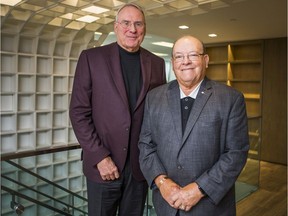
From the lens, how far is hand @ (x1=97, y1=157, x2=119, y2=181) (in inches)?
49.1

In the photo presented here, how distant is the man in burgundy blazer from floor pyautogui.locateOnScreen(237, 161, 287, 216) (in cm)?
216

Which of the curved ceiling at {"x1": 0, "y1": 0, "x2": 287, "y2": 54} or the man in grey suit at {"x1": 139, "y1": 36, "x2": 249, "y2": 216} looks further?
the curved ceiling at {"x1": 0, "y1": 0, "x2": 287, "y2": 54}

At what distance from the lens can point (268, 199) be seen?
3445 millimetres

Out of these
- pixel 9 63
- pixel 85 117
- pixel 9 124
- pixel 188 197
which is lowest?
pixel 9 124

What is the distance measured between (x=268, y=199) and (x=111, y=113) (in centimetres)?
293

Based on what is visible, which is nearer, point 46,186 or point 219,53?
point 46,186

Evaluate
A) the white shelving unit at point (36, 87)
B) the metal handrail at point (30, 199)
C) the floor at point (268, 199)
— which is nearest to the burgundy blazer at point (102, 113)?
the metal handrail at point (30, 199)

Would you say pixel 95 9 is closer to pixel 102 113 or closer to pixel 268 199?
pixel 102 113

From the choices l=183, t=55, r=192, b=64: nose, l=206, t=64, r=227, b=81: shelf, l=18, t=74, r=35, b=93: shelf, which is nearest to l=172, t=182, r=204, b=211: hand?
l=183, t=55, r=192, b=64: nose

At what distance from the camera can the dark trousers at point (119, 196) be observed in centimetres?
130

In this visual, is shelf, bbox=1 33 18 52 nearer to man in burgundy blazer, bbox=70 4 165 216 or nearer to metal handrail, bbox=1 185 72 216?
metal handrail, bbox=1 185 72 216

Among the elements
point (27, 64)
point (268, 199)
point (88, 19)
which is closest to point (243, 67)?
point (268, 199)

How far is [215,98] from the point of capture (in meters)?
1.17

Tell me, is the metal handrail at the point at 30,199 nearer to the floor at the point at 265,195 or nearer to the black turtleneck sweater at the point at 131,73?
the black turtleneck sweater at the point at 131,73
